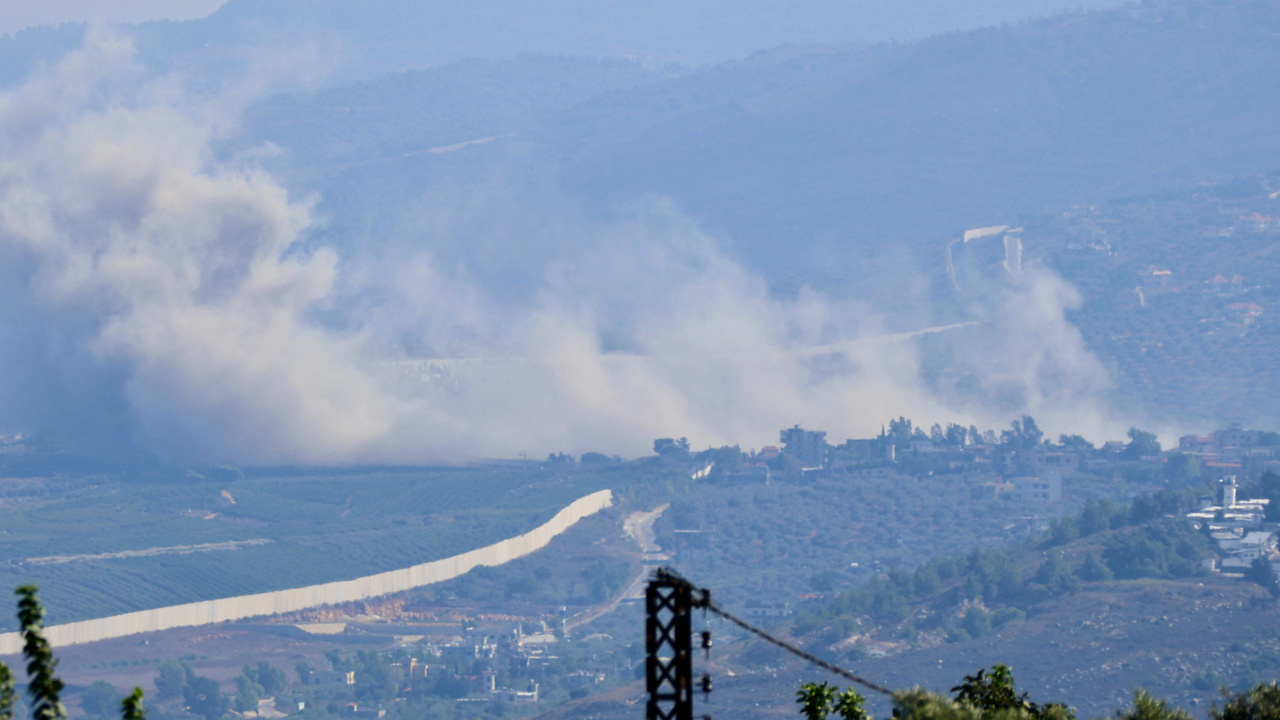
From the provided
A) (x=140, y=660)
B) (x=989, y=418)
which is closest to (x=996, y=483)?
(x=989, y=418)

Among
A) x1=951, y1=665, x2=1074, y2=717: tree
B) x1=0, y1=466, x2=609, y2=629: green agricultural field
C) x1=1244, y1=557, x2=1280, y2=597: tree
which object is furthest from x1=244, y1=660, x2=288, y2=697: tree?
x1=951, y1=665, x2=1074, y2=717: tree

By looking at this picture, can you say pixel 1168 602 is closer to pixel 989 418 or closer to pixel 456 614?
pixel 456 614

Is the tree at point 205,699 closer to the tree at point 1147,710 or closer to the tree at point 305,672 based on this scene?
the tree at point 305,672

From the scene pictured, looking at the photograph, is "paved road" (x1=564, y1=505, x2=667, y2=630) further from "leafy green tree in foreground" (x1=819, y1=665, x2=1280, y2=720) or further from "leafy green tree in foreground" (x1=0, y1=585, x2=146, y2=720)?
"leafy green tree in foreground" (x1=0, y1=585, x2=146, y2=720)

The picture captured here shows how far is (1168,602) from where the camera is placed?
332 ft

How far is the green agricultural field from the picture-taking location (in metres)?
114

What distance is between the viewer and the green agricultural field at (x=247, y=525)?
374 ft

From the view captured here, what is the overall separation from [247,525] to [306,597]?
20.6m

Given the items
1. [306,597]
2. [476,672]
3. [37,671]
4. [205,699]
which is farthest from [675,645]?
[306,597]

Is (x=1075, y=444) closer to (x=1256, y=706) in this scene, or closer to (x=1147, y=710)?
(x=1147, y=710)

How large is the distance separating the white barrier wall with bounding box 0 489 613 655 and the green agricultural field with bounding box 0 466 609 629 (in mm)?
1470

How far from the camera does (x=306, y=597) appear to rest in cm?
11375

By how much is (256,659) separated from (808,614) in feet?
93.5

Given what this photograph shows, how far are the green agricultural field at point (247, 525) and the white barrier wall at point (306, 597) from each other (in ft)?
4.82
